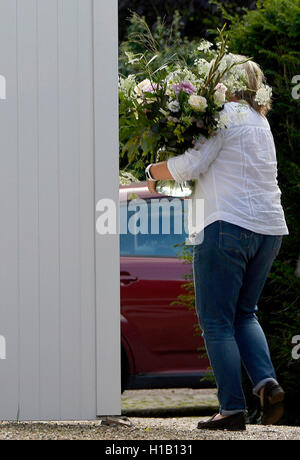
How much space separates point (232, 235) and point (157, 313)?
2.04 meters

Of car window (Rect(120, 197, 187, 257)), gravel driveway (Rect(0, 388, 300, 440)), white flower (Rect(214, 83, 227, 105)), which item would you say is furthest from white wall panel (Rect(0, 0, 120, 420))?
car window (Rect(120, 197, 187, 257))

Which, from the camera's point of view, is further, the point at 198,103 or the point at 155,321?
the point at 155,321

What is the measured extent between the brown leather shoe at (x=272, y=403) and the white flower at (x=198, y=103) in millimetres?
1242

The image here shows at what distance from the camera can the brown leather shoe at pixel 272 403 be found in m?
3.73

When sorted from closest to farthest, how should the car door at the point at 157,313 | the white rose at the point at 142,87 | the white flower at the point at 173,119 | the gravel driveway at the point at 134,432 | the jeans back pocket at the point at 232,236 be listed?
the gravel driveway at the point at 134,432, the jeans back pocket at the point at 232,236, the white flower at the point at 173,119, the white rose at the point at 142,87, the car door at the point at 157,313

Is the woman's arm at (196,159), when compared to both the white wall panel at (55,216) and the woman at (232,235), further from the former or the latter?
the white wall panel at (55,216)

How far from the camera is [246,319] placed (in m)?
3.90

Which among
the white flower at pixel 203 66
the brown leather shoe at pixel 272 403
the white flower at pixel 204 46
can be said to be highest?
the white flower at pixel 204 46

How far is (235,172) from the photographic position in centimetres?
376

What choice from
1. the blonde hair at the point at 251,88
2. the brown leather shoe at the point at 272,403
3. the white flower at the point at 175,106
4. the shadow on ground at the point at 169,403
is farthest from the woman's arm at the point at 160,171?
the shadow on ground at the point at 169,403

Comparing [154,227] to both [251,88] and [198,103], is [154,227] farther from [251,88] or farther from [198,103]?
[198,103]

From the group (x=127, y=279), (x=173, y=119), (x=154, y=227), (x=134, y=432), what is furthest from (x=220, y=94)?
(x=154, y=227)

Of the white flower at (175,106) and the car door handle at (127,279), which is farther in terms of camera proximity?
the car door handle at (127,279)
